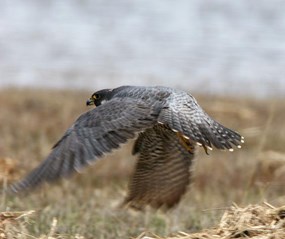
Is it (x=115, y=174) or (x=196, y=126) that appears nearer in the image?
(x=196, y=126)

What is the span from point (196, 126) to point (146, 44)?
34.6 ft

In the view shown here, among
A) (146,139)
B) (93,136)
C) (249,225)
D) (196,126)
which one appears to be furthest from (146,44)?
(249,225)

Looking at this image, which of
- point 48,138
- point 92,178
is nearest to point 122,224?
point 92,178

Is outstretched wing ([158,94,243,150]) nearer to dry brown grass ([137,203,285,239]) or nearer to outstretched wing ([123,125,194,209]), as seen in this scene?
outstretched wing ([123,125,194,209])

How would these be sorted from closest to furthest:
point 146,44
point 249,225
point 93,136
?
point 249,225 → point 93,136 → point 146,44

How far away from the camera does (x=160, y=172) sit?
743 centimetres

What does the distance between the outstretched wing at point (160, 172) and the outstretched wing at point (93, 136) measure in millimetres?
653

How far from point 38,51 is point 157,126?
947 centimetres

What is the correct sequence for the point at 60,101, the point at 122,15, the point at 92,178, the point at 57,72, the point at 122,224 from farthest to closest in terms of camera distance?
the point at 122,15, the point at 57,72, the point at 60,101, the point at 92,178, the point at 122,224

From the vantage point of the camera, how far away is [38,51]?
16453 mm

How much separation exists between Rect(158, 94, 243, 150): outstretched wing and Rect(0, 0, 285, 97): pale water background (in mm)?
6687

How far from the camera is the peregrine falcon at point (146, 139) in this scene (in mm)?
5957

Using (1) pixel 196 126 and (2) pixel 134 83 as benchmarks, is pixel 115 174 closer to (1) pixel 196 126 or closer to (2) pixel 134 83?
(1) pixel 196 126

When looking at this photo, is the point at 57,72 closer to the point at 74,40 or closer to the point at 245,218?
the point at 74,40
